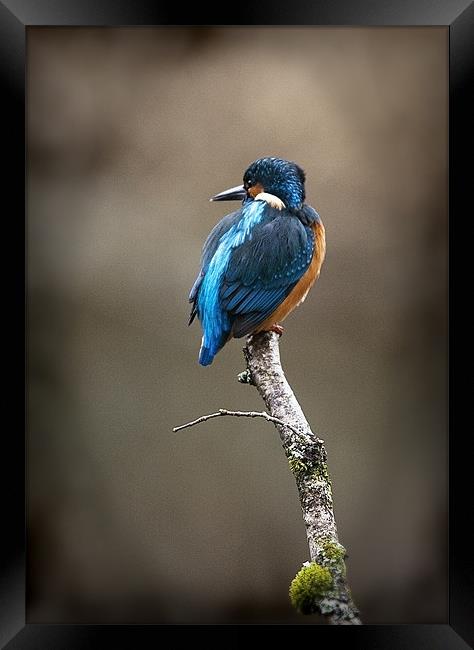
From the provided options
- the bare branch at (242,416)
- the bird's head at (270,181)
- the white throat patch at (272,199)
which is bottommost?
the bare branch at (242,416)

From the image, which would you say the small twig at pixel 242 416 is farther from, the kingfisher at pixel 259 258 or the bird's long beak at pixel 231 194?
the bird's long beak at pixel 231 194

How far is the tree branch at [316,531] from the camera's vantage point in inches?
86.5

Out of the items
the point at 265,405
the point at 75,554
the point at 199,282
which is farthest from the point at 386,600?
the point at 199,282

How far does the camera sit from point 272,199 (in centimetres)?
229

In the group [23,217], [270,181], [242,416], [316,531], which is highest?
[270,181]

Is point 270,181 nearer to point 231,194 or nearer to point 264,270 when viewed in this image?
point 231,194

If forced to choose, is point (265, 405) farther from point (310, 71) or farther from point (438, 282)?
point (310, 71)

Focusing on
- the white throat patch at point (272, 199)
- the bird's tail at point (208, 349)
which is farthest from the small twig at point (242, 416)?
the white throat patch at point (272, 199)

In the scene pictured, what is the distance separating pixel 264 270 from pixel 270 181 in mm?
252

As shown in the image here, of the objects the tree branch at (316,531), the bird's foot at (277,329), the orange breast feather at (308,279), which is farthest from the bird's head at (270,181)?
the tree branch at (316,531)

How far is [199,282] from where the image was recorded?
2.26 metres

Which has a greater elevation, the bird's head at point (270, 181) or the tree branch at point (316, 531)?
the bird's head at point (270, 181)

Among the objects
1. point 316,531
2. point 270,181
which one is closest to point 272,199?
point 270,181

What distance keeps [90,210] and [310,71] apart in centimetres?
73
